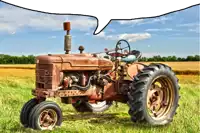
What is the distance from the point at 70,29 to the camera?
6.35 meters

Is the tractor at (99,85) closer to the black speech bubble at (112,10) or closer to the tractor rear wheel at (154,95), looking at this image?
the tractor rear wheel at (154,95)

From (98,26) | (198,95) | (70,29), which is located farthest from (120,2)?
(198,95)

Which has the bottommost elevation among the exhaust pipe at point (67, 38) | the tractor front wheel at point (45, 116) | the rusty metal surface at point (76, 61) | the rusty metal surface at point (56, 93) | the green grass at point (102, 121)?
the green grass at point (102, 121)

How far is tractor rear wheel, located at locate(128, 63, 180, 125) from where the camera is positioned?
6.18 metres

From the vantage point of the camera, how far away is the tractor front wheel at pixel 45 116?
569 cm

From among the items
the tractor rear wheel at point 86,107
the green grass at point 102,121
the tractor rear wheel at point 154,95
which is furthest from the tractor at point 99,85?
the tractor rear wheel at point 86,107

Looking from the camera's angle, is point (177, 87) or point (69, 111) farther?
point (69, 111)

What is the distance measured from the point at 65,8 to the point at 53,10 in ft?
0.71

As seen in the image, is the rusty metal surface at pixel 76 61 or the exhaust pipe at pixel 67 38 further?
the exhaust pipe at pixel 67 38

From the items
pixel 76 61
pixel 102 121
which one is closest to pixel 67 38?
pixel 76 61

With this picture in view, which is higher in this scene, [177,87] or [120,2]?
[120,2]

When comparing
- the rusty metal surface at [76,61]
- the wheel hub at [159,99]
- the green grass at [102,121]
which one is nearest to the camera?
the green grass at [102,121]

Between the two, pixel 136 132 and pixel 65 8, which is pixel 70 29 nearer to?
pixel 65 8

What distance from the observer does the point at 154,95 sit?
666 cm
